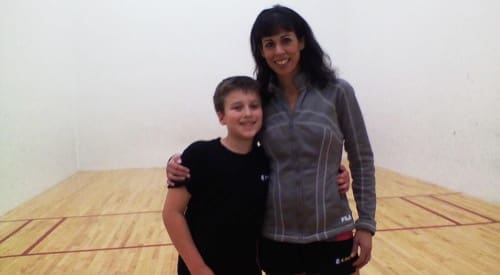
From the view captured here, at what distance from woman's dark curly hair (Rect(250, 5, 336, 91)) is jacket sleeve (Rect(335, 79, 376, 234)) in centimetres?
6

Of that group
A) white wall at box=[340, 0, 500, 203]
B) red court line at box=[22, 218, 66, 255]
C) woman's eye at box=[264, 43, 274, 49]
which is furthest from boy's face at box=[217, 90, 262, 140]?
white wall at box=[340, 0, 500, 203]

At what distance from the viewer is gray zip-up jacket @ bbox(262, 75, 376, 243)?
1.14 m

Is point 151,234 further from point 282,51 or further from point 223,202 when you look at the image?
point 282,51

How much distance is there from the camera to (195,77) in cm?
651

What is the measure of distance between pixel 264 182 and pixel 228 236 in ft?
0.56

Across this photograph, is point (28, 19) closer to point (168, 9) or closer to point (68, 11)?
point (68, 11)

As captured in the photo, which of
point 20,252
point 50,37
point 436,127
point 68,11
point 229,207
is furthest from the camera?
point 68,11

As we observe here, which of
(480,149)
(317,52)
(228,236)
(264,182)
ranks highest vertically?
(317,52)

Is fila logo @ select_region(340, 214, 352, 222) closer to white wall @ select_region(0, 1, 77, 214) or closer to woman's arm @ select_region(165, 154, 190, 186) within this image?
woman's arm @ select_region(165, 154, 190, 186)

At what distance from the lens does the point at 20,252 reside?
9.54 ft

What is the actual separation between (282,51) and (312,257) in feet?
1.76

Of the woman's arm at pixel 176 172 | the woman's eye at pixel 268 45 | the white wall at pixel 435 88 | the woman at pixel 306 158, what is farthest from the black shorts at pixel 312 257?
the white wall at pixel 435 88

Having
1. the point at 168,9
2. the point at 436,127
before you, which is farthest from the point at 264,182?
the point at 168,9

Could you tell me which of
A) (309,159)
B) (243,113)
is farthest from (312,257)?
(243,113)
